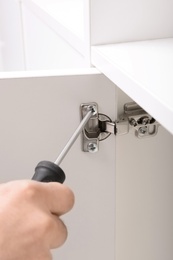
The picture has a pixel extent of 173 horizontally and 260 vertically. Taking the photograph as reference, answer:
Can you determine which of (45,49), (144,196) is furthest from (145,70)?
(45,49)

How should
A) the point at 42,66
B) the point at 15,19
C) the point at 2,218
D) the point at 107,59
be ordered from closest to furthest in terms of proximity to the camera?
1. the point at 2,218
2. the point at 107,59
3. the point at 42,66
4. the point at 15,19

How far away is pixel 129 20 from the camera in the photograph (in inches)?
20.9

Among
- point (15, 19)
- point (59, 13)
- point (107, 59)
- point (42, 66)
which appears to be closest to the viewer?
point (107, 59)

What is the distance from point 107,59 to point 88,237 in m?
0.25

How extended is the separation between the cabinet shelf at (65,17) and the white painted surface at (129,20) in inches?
1.7

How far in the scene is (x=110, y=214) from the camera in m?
0.60

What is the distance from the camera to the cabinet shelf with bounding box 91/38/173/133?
0.38m

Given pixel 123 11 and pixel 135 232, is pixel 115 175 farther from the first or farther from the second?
pixel 123 11

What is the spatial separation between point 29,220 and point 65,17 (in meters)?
0.41

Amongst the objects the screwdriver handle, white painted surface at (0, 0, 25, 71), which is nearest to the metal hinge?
the screwdriver handle

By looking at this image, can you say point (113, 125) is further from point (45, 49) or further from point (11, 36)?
point (11, 36)

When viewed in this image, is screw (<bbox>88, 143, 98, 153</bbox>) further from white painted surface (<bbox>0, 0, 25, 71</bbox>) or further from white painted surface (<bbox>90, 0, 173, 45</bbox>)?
white painted surface (<bbox>0, 0, 25, 71</bbox>)

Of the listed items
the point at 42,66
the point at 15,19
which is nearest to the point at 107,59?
the point at 42,66

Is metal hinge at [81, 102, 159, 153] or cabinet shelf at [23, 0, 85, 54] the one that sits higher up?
cabinet shelf at [23, 0, 85, 54]
